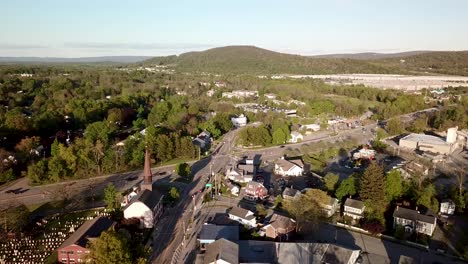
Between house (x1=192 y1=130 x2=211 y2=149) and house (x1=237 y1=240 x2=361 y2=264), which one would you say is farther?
house (x1=192 y1=130 x2=211 y2=149)

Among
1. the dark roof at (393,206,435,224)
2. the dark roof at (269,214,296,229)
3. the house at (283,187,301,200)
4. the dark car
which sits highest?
the dark roof at (393,206,435,224)

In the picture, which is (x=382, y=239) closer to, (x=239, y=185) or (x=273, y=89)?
(x=239, y=185)

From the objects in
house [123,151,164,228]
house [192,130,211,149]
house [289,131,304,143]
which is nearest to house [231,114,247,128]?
house [192,130,211,149]

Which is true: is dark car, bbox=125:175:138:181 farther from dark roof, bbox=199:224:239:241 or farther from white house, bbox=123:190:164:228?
dark roof, bbox=199:224:239:241

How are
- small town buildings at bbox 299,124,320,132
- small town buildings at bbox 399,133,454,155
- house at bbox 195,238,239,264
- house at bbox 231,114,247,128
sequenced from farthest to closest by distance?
house at bbox 231,114,247,128 → small town buildings at bbox 299,124,320,132 → small town buildings at bbox 399,133,454,155 → house at bbox 195,238,239,264

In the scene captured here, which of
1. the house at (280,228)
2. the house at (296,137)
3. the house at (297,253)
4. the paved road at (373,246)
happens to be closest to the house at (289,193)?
the paved road at (373,246)

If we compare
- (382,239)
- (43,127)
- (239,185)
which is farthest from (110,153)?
(382,239)
